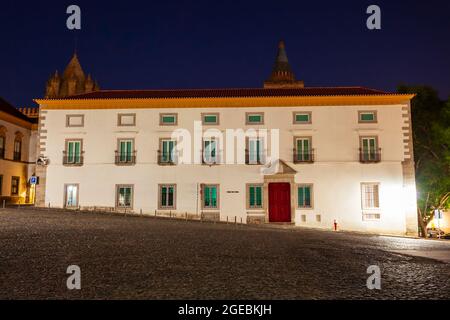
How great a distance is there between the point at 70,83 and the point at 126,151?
1351 inches

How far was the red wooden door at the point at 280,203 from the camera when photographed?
21.9m

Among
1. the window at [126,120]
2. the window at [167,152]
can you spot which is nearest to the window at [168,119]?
the window at [167,152]

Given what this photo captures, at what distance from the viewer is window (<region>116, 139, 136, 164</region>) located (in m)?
22.7

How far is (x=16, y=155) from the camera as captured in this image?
97.5 ft

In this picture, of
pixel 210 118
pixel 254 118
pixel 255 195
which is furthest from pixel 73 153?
pixel 255 195

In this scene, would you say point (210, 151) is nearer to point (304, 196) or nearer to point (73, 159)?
point (304, 196)

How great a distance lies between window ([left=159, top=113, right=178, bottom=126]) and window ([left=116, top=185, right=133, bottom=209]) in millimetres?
4221

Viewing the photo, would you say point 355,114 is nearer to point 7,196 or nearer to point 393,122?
point 393,122

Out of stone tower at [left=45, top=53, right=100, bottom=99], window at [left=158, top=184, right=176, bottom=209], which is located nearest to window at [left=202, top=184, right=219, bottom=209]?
window at [left=158, top=184, right=176, bottom=209]

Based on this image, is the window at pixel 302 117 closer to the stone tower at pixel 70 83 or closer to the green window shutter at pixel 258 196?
the green window shutter at pixel 258 196

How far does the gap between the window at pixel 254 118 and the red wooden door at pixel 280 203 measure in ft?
13.3

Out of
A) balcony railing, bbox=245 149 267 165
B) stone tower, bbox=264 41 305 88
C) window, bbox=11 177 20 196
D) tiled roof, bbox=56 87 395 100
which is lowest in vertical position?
window, bbox=11 177 20 196

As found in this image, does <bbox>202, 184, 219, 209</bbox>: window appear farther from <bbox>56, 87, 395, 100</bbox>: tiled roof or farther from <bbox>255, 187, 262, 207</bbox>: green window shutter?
<bbox>56, 87, 395, 100</bbox>: tiled roof

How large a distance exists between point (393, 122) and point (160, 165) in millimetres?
13674
